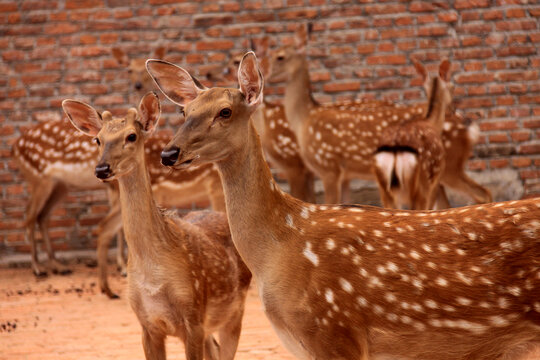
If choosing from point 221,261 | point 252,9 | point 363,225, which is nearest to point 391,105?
point 252,9

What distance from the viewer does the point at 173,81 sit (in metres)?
2.66

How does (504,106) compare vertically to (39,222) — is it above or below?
above

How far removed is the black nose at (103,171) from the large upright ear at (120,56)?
387 cm

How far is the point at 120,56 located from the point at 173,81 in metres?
4.13

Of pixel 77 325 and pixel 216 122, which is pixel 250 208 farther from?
pixel 77 325

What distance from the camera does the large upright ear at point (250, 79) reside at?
96.4 inches

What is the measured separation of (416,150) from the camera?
200 inches

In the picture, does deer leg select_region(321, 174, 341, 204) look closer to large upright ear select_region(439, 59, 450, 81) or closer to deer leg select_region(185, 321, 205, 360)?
large upright ear select_region(439, 59, 450, 81)

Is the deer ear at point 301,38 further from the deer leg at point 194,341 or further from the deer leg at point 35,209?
the deer leg at point 194,341

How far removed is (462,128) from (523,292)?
4121mm

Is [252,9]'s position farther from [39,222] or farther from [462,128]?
[39,222]

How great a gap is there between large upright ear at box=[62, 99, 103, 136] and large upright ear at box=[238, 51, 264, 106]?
1.01 m

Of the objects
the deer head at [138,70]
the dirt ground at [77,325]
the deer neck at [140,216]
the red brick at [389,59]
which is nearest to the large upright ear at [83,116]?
the deer neck at [140,216]

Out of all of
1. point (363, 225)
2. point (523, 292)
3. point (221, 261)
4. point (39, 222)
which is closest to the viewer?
point (523, 292)
